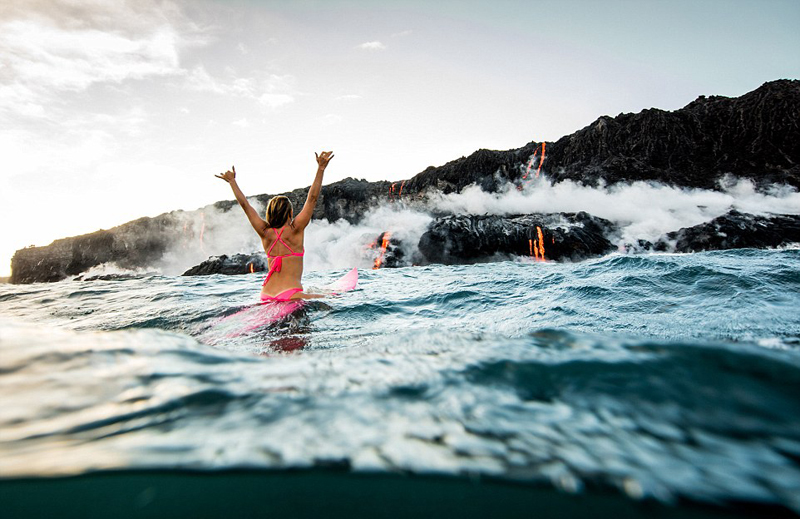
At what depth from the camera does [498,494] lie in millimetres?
1002

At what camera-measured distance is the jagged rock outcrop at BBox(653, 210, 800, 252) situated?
53.6 ft

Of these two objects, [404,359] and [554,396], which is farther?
[404,359]

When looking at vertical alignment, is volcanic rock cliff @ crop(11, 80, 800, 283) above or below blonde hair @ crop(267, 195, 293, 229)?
above

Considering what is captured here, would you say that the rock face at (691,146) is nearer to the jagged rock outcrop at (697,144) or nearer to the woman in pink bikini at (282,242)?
the jagged rock outcrop at (697,144)

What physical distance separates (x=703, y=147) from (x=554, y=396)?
31.4 metres

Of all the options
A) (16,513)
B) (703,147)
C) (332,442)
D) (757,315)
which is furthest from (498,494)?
(703,147)

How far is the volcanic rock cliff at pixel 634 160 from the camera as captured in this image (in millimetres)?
22594

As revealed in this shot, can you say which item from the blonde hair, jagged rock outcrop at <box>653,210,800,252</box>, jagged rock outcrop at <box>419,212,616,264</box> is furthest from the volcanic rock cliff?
the blonde hair

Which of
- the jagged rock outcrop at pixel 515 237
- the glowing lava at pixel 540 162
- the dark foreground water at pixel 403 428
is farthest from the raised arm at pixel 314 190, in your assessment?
the glowing lava at pixel 540 162

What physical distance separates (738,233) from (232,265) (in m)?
25.6

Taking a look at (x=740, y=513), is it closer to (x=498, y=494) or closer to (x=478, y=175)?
(x=498, y=494)

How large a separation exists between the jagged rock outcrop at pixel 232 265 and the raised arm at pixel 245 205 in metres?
17.2

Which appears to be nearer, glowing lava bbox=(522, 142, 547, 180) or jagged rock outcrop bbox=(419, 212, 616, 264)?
jagged rock outcrop bbox=(419, 212, 616, 264)

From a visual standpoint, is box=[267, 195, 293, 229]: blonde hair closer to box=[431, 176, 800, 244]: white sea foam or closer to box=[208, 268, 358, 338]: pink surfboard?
box=[208, 268, 358, 338]: pink surfboard
